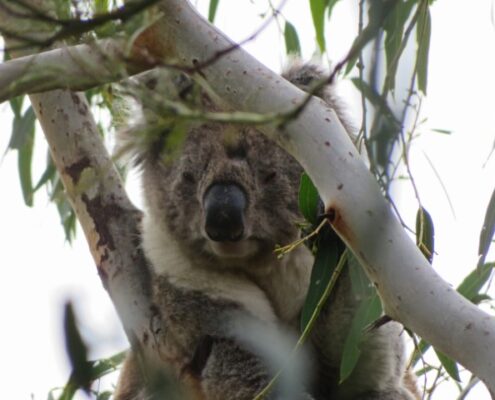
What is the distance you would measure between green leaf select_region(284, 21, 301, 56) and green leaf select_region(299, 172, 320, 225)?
1.03 meters

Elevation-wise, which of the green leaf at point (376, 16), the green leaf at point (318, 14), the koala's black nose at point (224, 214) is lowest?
the green leaf at point (376, 16)

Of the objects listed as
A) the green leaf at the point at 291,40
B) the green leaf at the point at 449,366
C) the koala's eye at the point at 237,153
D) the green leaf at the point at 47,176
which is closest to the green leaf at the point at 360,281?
the green leaf at the point at 449,366

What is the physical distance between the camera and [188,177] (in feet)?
7.85

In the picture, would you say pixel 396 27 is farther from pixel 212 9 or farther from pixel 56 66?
pixel 212 9

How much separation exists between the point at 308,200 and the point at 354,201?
424 millimetres

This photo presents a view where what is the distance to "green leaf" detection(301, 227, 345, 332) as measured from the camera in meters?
1.78

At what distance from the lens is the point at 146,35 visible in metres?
1.62

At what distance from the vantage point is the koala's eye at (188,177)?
2383mm

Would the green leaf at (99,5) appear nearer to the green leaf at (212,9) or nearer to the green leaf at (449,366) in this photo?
the green leaf at (212,9)

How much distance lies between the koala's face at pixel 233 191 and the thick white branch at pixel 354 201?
0.71 m

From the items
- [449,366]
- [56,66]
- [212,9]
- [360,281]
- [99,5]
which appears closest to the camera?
[56,66]

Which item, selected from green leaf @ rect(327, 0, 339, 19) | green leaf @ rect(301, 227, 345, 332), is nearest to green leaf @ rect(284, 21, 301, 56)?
green leaf @ rect(327, 0, 339, 19)

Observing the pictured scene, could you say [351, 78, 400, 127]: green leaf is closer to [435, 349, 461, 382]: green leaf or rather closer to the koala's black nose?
[435, 349, 461, 382]: green leaf

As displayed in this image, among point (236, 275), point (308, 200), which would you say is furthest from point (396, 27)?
point (236, 275)
